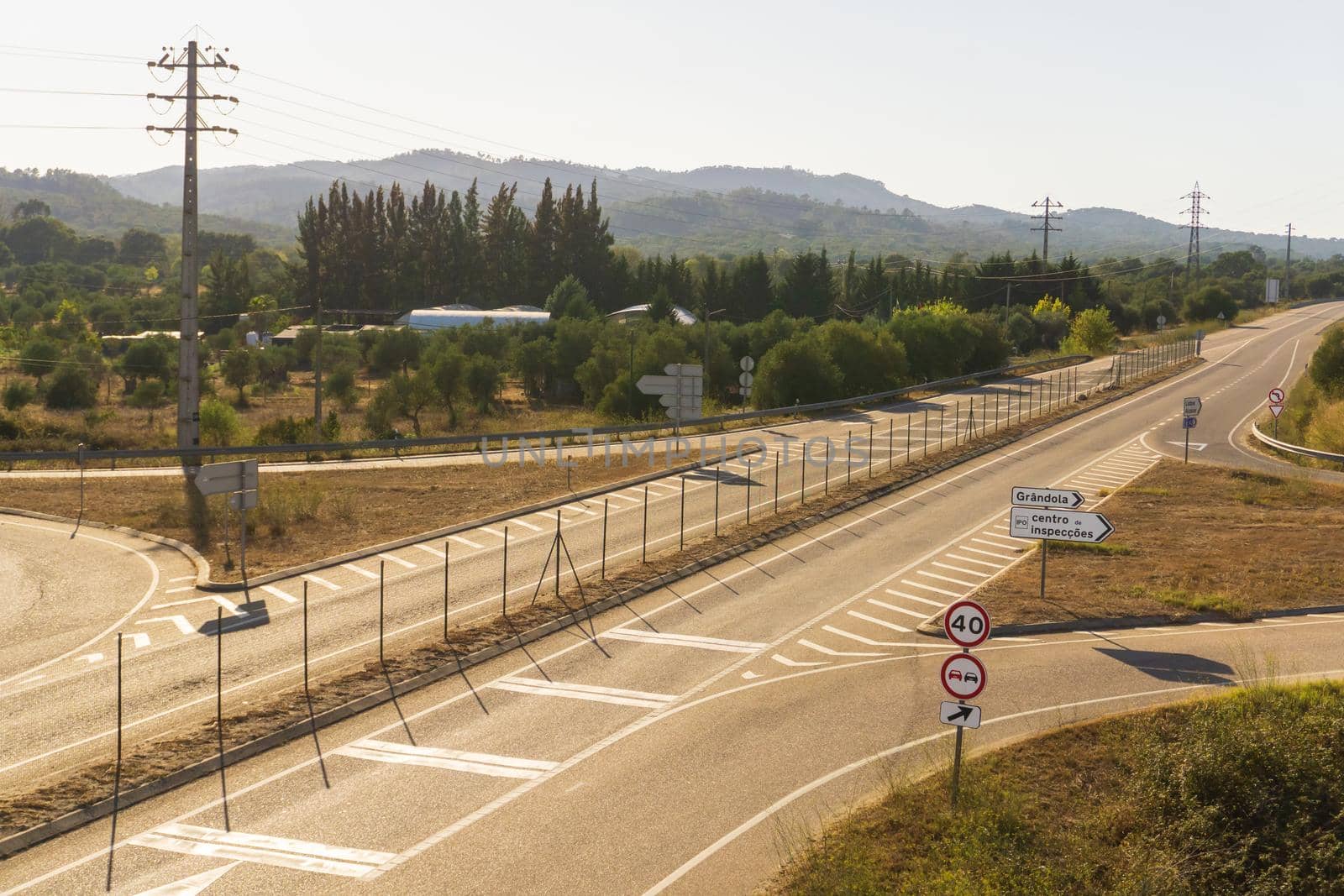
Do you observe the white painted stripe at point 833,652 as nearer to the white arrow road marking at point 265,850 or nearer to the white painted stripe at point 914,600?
the white painted stripe at point 914,600

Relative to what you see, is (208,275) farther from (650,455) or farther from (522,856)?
(522,856)

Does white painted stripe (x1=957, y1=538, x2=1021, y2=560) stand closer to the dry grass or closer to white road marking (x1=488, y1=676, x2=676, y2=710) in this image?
the dry grass

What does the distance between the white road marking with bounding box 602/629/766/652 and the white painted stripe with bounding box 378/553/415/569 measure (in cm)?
800

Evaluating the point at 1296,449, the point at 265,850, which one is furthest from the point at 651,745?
the point at 1296,449

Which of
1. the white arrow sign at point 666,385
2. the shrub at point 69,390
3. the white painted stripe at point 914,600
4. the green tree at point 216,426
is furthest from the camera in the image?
the shrub at point 69,390

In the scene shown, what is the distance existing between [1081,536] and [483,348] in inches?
2892

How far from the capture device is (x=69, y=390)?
74375 mm

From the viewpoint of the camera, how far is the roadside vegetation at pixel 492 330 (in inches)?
2650

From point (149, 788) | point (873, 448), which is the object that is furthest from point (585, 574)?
point (873, 448)

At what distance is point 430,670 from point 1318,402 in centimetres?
5688

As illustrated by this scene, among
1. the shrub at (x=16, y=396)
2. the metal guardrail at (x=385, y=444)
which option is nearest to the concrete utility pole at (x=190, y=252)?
the metal guardrail at (x=385, y=444)

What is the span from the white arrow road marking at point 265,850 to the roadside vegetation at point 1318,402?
2003 inches

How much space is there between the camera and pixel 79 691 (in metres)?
19.1

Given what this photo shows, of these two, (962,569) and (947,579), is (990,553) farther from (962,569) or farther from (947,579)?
(947,579)
